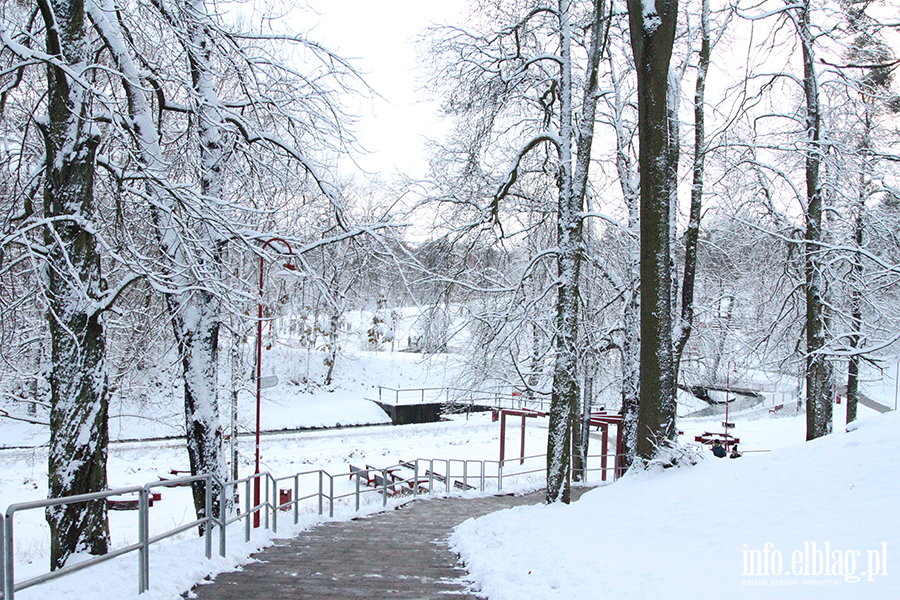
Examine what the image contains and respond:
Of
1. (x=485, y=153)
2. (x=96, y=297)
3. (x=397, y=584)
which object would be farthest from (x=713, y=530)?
(x=485, y=153)

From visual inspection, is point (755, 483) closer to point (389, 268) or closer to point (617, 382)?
point (389, 268)

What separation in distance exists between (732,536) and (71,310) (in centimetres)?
672

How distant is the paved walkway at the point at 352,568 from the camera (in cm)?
528

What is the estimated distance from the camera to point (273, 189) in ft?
30.2

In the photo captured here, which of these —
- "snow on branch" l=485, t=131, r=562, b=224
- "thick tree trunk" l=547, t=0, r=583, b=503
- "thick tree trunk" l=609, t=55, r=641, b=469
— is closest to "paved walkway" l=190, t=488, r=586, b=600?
"thick tree trunk" l=547, t=0, r=583, b=503

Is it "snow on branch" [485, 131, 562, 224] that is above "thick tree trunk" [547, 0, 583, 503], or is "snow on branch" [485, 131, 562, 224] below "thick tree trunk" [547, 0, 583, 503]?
above

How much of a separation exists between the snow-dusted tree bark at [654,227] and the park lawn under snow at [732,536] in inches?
37.1

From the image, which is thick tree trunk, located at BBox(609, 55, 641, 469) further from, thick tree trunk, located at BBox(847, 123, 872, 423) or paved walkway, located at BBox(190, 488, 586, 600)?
paved walkway, located at BBox(190, 488, 586, 600)

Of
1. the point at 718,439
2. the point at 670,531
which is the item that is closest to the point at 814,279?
the point at 670,531

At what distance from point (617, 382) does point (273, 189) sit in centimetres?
1374

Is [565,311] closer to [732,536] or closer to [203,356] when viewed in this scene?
[203,356]

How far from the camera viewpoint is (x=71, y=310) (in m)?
6.54

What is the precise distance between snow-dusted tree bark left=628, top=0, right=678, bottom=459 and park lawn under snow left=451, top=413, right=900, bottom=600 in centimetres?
94

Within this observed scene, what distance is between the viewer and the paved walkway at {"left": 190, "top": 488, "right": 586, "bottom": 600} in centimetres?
528
